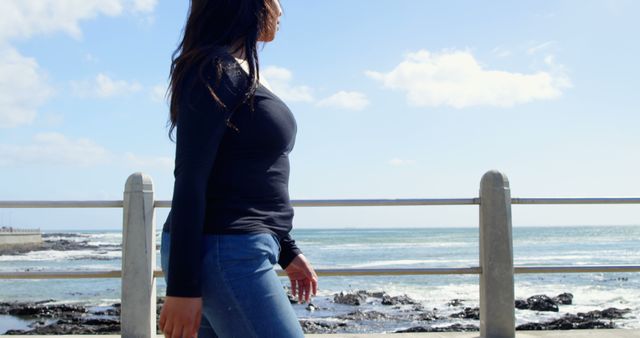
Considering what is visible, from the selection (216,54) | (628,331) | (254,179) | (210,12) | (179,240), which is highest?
(210,12)

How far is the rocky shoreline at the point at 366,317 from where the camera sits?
13.7m

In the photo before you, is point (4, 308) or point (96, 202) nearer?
point (96, 202)

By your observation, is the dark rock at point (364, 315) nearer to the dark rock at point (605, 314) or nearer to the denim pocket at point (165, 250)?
the dark rock at point (605, 314)

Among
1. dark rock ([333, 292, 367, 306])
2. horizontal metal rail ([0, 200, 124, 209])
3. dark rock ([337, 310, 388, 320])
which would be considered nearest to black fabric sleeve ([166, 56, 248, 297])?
horizontal metal rail ([0, 200, 124, 209])

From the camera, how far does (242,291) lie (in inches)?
55.9

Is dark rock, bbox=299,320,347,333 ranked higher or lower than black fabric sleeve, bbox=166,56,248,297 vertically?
lower

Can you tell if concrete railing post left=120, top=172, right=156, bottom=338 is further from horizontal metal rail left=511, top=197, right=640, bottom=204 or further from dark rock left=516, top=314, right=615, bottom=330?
dark rock left=516, top=314, right=615, bottom=330

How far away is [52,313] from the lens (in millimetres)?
17281

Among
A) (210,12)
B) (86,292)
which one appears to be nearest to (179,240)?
(210,12)

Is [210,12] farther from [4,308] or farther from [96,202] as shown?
[4,308]

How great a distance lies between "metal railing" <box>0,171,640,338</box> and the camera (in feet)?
14.7

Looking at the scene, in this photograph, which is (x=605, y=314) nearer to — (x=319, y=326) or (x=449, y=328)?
(x=449, y=328)

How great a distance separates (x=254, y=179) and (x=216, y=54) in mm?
302

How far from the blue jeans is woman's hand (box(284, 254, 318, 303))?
0.45 m
